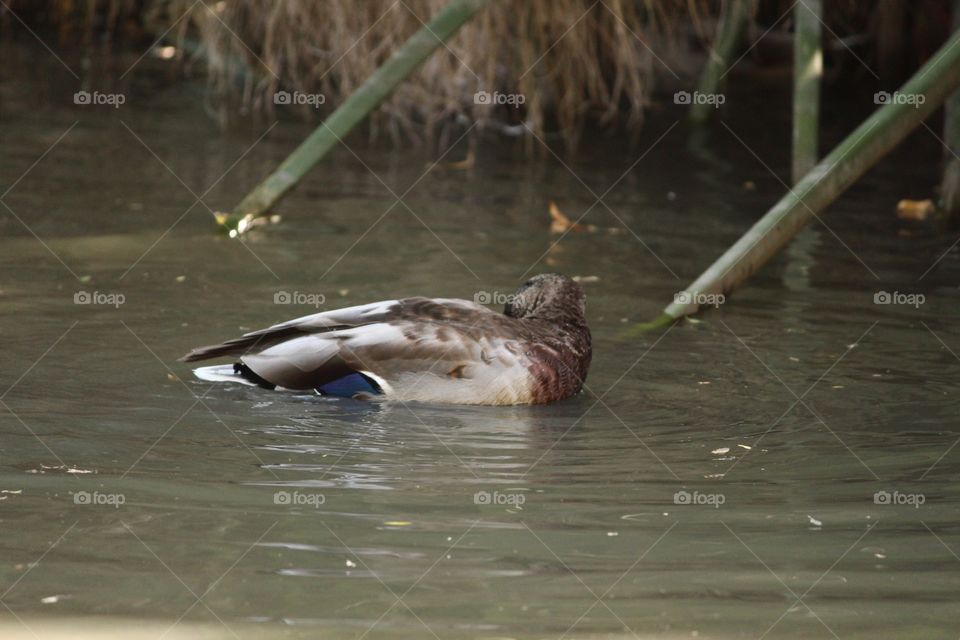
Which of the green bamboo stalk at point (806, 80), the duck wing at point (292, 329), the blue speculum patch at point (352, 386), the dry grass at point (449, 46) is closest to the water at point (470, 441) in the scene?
the blue speculum patch at point (352, 386)

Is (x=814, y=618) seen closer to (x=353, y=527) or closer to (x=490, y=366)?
(x=353, y=527)

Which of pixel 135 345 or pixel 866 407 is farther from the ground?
pixel 135 345

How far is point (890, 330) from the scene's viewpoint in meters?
7.19

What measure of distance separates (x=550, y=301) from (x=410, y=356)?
30.3 inches

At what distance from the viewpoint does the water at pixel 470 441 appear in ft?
13.0

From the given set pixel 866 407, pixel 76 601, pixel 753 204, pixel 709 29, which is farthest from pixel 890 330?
Result: pixel 709 29

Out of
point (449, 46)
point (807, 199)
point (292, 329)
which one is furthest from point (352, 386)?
point (449, 46)

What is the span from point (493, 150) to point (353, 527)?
7.64 m

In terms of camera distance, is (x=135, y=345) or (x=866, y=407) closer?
(x=866, y=407)

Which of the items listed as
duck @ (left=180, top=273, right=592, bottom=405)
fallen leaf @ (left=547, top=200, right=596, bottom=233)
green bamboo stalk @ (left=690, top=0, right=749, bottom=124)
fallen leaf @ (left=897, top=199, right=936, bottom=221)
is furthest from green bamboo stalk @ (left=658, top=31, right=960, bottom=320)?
green bamboo stalk @ (left=690, top=0, right=749, bottom=124)

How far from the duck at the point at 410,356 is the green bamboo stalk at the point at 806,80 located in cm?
384

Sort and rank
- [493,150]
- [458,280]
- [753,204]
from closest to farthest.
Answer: [458,280] < [753,204] < [493,150]

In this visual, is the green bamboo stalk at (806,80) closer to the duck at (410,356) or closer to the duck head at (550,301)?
the duck head at (550,301)

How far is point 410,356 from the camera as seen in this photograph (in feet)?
19.1
